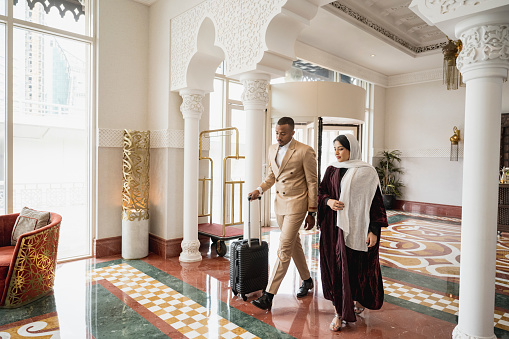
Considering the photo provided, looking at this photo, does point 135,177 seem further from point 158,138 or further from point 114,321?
point 114,321

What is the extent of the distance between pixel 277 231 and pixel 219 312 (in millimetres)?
3881

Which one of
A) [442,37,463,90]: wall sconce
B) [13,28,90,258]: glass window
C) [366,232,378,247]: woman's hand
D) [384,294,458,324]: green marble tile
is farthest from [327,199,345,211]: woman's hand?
[13,28,90,258]: glass window

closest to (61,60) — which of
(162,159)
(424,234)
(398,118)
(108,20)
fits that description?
(108,20)

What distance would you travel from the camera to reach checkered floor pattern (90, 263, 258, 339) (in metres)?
2.79

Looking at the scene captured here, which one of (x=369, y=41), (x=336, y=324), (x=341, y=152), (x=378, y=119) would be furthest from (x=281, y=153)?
(x=378, y=119)

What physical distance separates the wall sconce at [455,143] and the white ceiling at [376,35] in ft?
6.07

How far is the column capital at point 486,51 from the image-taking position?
2.15 meters

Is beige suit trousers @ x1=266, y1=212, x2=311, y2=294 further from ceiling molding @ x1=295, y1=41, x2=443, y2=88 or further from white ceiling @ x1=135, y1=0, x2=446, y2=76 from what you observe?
ceiling molding @ x1=295, y1=41, x2=443, y2=88

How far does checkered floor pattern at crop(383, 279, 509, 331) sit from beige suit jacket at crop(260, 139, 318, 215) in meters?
1.45

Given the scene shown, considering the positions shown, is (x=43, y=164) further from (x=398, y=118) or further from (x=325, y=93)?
(x=398, y=118)

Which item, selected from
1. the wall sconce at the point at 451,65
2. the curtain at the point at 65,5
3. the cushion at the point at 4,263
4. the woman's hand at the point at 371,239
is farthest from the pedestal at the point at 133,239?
the wall sconce at the point at 451,65

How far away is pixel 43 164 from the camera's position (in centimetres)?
463

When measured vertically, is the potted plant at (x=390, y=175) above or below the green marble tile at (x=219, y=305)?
above

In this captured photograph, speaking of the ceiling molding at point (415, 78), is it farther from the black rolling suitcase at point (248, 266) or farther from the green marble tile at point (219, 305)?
the green marble tile at point (219, 305)
